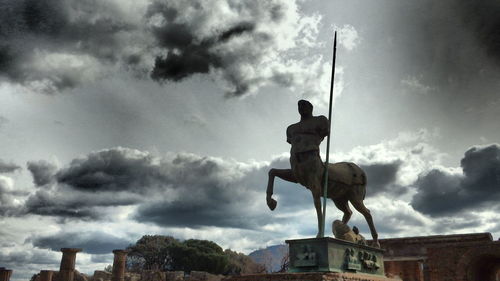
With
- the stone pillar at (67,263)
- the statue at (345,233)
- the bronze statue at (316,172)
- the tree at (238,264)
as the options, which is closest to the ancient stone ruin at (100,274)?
the stone pillar at (67,263)

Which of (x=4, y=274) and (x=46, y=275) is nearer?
(x=4, y=274)

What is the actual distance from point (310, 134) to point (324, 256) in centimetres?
186

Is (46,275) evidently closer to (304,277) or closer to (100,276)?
(100,276)

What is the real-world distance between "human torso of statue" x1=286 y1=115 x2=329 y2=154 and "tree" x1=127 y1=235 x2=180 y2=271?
132 feet

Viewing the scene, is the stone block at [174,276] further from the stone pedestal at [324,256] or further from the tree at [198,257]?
the stone pedestal at [324,256]

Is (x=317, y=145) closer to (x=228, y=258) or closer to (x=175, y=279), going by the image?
(x=175, y=279)

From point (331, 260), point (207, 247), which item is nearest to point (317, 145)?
point (331, 260)

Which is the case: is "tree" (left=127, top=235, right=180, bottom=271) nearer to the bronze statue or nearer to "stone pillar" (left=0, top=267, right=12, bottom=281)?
"stone pillar" (left=0, top=267, right=12, bottom=281)

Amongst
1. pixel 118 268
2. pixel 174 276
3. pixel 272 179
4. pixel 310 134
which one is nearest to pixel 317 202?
pixel 272 179

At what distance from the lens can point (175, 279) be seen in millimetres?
23250

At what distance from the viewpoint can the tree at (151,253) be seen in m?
44.3

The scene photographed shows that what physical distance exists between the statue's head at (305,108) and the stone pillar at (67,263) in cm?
1640

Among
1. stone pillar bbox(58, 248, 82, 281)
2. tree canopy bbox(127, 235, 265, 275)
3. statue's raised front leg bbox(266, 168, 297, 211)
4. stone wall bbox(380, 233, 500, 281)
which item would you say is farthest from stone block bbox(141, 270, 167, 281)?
statue's raised front leg bbox(266, 168, 297, 211)

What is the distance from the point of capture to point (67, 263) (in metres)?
18.8
